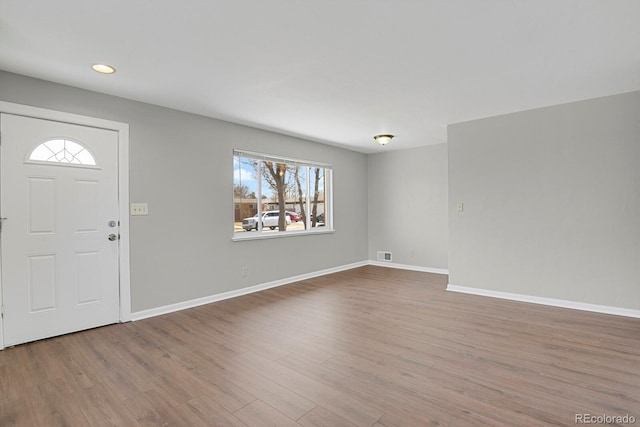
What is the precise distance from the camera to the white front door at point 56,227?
9.11 feet

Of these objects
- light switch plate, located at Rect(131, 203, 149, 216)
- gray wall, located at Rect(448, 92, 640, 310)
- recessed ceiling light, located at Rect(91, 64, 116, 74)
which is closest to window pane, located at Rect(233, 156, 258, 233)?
light switch plate, located at Rect(131, 203, 149, 216)

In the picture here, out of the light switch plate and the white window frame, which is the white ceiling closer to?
the white window frame

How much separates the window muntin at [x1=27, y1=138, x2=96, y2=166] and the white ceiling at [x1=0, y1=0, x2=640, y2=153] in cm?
59

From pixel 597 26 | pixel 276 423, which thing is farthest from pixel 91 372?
pixel 597 26

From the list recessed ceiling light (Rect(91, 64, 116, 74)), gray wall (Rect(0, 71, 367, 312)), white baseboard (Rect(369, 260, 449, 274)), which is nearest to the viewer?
recessed ceiling light (Rect(91, 64, 116, 74))

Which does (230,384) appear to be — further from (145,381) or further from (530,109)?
(530,109)

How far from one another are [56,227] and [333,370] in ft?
9.55

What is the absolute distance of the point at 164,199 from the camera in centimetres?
373

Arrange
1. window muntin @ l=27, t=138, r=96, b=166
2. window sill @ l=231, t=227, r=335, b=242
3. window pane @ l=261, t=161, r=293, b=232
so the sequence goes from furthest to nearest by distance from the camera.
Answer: window pane @ l=261, t=161, r=293, b=232 < window sill @ l=231, t=227, r=335, b=242 < window muntin @ l=27, t=138, r=96, b=166

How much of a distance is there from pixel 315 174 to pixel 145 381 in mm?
4374

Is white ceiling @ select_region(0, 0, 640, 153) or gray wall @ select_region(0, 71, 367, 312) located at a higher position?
white ceiling @ select_region(0, 0, 640, 153)

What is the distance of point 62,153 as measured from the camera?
3.06 meters

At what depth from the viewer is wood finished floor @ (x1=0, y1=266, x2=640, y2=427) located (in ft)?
6.05

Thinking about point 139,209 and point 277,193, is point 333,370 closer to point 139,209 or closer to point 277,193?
point 139,209
